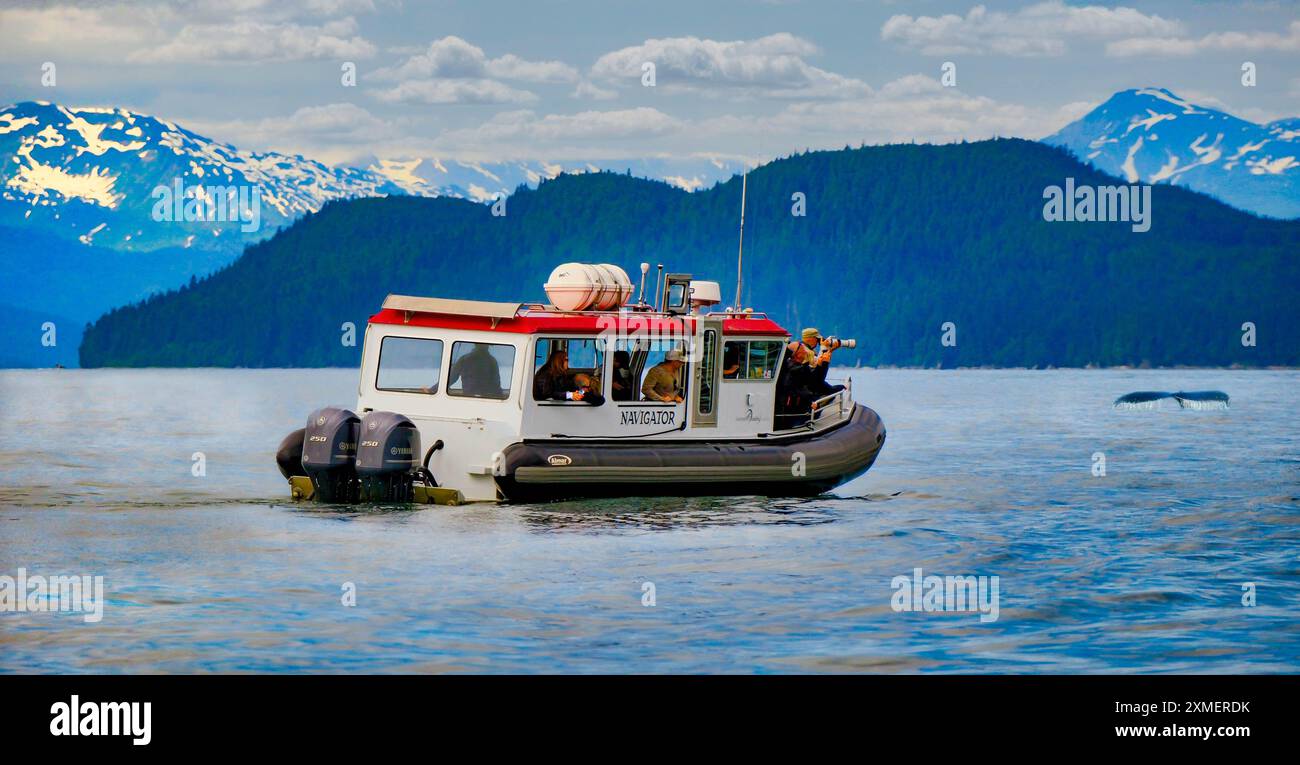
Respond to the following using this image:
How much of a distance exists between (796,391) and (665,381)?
325 cm

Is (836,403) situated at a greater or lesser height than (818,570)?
greater

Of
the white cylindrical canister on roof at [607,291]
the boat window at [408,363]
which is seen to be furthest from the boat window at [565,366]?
the boat window at [408,363]

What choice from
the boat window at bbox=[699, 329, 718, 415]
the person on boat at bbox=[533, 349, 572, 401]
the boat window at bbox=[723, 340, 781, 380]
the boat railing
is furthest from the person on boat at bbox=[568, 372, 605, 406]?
the boat railing

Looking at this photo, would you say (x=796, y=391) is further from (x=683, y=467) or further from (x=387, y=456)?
(x=387, y=456)

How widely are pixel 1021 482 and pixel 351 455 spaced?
53.6 feet

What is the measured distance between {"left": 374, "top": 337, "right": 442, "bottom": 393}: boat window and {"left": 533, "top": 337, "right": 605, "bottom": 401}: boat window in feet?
5.06

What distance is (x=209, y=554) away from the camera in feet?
69.1

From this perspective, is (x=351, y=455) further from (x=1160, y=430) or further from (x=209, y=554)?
(x=1160, y=430)

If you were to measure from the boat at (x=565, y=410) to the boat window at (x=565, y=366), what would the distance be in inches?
1.0

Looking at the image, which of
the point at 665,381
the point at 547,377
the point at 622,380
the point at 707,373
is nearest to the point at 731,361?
the point at 707,373

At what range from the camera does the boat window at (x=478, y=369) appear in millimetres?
24531

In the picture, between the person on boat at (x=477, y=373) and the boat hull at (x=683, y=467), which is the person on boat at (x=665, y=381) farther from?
the person on boat at (x=477, y=373)
